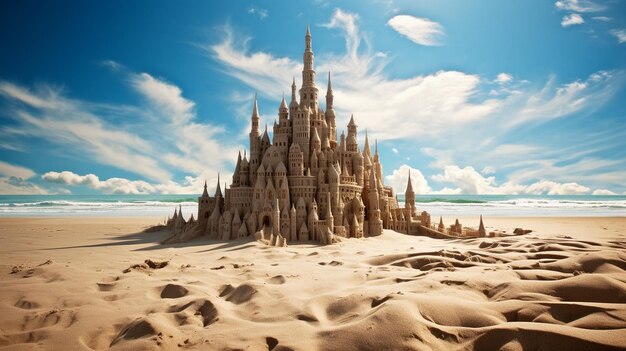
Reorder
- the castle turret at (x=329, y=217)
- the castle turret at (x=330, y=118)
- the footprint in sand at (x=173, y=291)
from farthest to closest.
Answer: the castle turret at (x=330, y=118)
the castle turret at (x=329, y=217)
the footprint in sand at (x=173, y=291)

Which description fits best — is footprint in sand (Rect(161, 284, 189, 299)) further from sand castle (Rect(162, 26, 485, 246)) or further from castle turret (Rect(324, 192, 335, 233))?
castle turret (Rect(324, 192, 335, 233))

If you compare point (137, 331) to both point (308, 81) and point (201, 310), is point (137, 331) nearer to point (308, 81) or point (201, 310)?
point (201, 310)

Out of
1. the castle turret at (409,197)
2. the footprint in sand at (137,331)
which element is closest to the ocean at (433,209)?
the castle turret at (409,197)

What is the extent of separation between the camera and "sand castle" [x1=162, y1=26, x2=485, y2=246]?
90.5 ft

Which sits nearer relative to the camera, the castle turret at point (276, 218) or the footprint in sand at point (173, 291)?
the footprint in sand at point (173, 291)

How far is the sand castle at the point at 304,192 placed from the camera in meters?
27.6

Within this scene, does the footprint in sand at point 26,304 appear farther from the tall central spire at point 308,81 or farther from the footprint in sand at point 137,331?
the tall central spire at point 308,81

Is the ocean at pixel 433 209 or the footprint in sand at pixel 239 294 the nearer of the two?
the footprint in sand at pixel 239 294

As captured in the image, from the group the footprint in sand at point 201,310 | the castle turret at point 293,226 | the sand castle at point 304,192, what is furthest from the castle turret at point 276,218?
the footprint in sand at point 201,310

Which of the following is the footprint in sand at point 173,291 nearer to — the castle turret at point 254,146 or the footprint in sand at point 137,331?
the footprint in sand at point 137,331

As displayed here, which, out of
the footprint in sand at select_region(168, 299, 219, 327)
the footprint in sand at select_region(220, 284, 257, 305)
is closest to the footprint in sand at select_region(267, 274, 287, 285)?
the footprint in sand at select_region(220, 284, 257, 305)

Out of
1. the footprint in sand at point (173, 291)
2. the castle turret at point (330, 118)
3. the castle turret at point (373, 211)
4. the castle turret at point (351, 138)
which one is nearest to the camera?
the footprint in sand at point (173, 291)

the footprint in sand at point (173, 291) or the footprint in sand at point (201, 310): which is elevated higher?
the footprint in sand at point (201, 310)

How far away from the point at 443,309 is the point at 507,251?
12.1 meters
